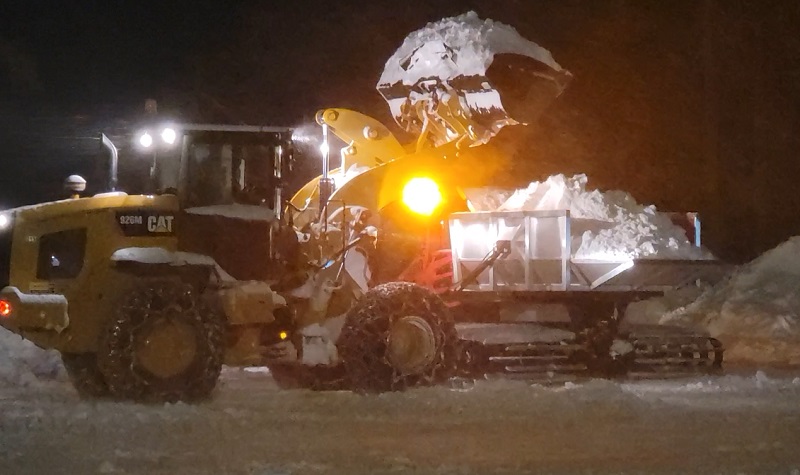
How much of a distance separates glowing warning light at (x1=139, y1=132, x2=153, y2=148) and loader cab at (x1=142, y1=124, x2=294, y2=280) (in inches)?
7.0

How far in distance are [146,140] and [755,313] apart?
10.4 m

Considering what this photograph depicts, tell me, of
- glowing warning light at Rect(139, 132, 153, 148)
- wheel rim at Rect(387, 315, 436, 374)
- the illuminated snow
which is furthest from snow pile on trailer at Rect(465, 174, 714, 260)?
glowing warning light at Rect(139, 132, 153, 148)

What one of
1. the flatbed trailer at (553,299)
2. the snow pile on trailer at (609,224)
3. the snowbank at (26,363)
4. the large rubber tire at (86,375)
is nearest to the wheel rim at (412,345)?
the flatbed trailer at (553,299)

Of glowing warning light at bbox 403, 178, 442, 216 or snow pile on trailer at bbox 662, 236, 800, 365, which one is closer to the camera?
glowing warning light at bbox 403, 178, 442, 216

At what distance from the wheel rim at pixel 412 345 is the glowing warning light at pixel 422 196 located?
2134 millimetres

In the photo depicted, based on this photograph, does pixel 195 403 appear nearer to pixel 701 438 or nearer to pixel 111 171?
pixel 111 171

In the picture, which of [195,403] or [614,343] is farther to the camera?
[614,343]

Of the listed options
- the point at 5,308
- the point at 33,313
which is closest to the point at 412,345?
the point at 33,313

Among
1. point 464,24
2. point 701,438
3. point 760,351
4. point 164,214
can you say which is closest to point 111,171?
point 164,214

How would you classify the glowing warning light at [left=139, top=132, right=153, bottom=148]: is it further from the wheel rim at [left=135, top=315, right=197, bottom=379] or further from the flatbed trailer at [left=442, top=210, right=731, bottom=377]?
the flatbed trailer at [left=442, top=210, right=731, bottom=377]

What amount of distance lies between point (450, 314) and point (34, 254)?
14.6 feet

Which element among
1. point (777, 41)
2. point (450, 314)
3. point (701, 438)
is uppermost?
point (777, 41)

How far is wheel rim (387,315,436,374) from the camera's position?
1069 cm

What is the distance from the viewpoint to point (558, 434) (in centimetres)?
852
